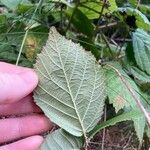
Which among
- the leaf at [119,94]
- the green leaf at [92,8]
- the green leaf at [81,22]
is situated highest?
the green leaf at [92,8]

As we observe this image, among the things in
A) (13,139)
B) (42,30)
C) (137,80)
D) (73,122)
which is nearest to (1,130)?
(13,139)

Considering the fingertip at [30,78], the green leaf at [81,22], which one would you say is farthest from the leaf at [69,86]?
the green leaf at [81,22]

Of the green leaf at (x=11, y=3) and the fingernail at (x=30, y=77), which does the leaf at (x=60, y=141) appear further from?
the green leaf at (x=11, y=3)

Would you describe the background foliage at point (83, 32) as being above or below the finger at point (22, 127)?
above

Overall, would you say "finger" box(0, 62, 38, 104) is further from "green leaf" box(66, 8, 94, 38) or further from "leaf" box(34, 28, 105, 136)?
"green leaf" box(66, 8, 94, 38)

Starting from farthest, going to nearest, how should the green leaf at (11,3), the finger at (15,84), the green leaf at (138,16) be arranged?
the green leaf at (11,3) < the green leaf at (138,16) < the finger at (15,84)

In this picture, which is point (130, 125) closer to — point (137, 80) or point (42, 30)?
point (137, 80)

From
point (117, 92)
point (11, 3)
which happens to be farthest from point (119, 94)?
point (11, 3)
